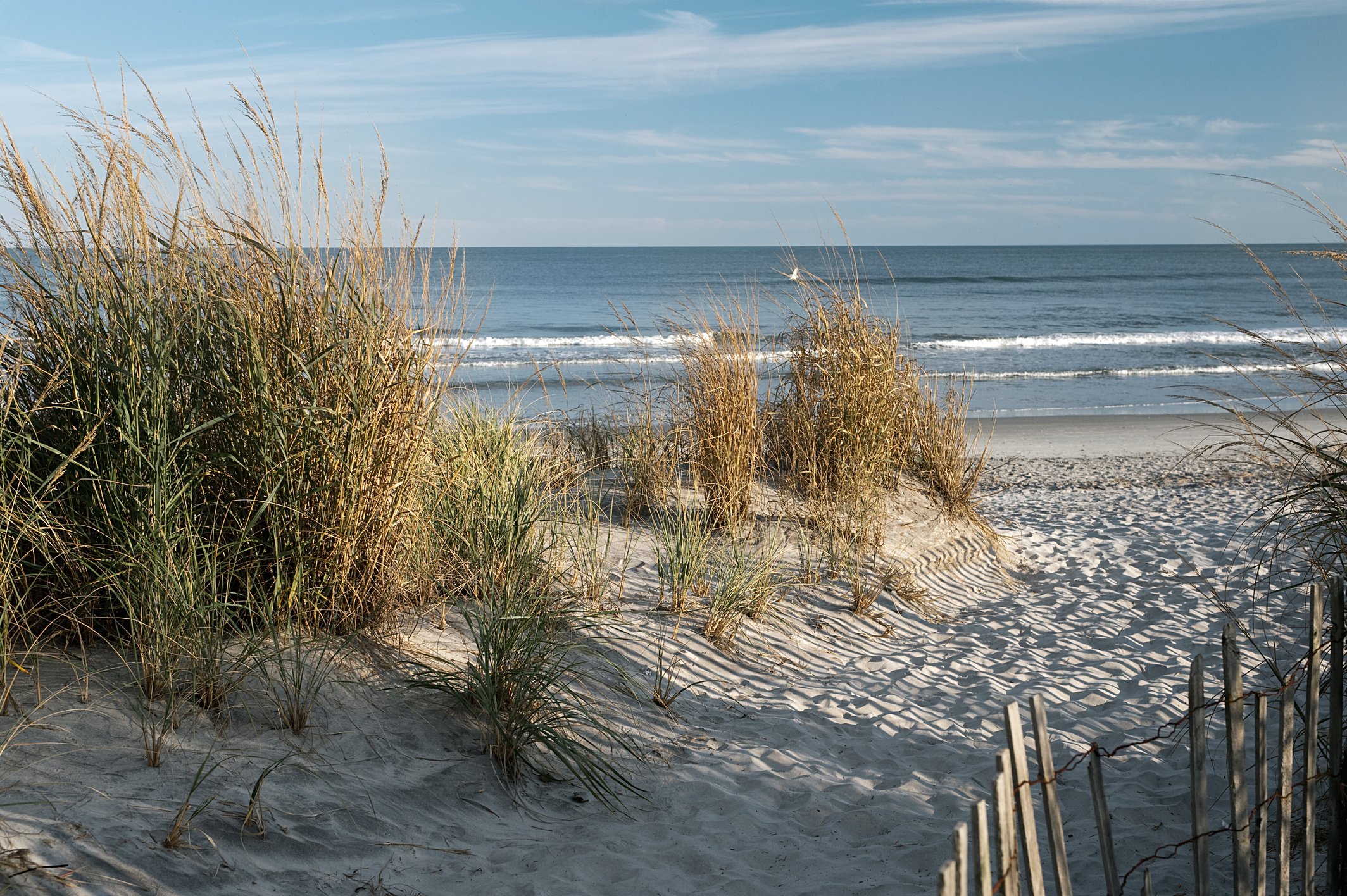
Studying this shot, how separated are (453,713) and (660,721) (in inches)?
33.5

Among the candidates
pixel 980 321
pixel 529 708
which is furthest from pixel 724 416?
pixel 980 321

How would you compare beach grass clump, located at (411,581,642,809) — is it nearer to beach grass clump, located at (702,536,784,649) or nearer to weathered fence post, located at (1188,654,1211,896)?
beach grass clump, located at (702,536,784,649)

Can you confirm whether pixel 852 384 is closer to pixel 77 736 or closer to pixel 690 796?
pixel 690 796

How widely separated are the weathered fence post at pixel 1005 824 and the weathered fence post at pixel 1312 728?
0.90 metres

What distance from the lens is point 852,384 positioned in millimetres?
5738

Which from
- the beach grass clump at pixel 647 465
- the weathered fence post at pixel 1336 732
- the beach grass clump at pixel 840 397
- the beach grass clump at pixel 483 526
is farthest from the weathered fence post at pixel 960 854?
the beach grass clump at pixel 840 397

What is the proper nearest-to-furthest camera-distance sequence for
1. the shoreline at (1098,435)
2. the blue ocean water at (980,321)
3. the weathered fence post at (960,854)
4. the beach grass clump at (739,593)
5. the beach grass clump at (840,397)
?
1. the weathered fence post at (960,854)
2. the beach grass clump at (739,593)
3. the beach grass clump at (840,397)
4. the shoreline at (1098,435)
5. the blue ocean water at (980,321)

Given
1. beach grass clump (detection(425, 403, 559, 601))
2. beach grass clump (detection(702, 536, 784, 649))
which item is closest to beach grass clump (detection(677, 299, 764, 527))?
beach grass clump (detection(702, 536, 784, 649))

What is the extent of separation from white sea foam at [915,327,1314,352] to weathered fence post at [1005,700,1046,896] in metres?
21.5

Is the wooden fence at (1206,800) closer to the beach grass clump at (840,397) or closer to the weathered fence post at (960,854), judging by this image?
the weathered fence post at (960,854)

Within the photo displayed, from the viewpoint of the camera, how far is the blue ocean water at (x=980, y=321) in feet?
41.1

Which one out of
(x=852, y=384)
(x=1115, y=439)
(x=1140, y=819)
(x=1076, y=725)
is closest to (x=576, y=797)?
(x=1140, y=819)

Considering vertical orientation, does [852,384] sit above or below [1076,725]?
above

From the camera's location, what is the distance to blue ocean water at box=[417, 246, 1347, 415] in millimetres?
12539
